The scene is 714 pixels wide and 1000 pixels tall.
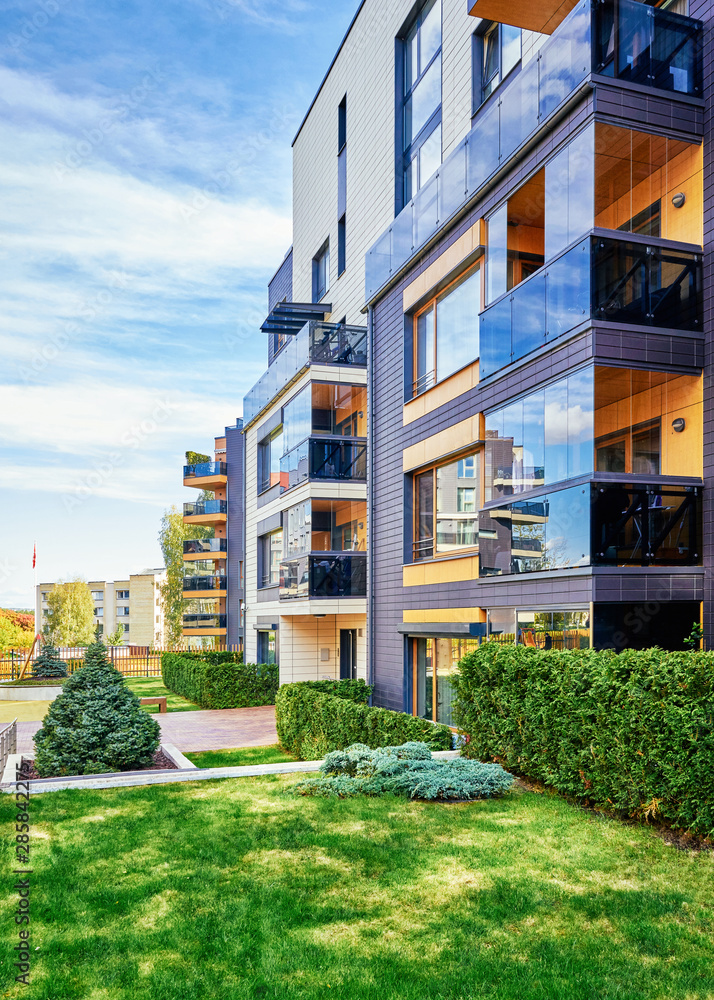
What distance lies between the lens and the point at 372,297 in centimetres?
1945

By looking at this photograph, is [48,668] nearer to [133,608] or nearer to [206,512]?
[206,512]

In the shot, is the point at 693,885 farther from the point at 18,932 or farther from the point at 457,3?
the point at 457,3

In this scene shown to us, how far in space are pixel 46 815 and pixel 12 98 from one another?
11850mm

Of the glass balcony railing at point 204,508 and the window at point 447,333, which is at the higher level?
the window at point 447,333

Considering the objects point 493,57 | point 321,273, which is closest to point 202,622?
point 321,273

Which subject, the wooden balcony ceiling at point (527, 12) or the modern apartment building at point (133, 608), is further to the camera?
the modern apartment building at point (133, 608)

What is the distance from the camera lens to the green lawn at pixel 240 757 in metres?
14.2

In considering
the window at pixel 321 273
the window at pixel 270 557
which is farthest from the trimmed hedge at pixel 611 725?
the window at pixel 321 273

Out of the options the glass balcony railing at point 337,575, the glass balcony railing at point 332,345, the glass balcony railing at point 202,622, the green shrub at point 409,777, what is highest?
A: the glass balcony railing at point 332,345

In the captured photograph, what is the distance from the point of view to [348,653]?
23.4 m

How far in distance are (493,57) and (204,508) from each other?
40021mm

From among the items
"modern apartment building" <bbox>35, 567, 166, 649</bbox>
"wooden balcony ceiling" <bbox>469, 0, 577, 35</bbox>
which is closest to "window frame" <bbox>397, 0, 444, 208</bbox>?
"wooden balcony ceiling" <bbox>469, 0, 577, 35</bbox>

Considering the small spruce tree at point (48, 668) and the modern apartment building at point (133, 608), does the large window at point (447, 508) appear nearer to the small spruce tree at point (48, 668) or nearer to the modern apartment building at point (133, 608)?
the small spruce tree at point (48, 668)

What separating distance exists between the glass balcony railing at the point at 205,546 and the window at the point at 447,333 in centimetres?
3490
